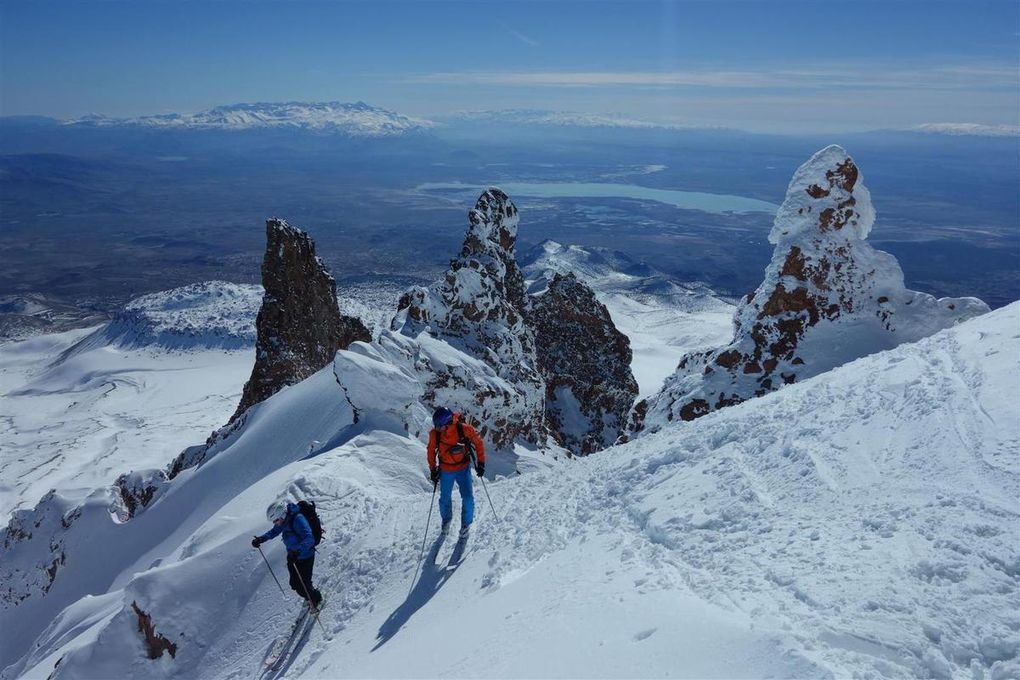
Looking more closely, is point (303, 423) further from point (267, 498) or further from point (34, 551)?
point (34, 551)

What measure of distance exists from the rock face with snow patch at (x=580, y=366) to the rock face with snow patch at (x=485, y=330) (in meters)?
5.67

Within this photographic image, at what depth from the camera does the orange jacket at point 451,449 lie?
10.2 meters

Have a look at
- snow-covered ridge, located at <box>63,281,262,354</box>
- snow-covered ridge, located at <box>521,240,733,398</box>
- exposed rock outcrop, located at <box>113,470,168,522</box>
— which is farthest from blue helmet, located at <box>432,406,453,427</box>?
snow-covered ridge, located at <box>63,281,262,354</box>

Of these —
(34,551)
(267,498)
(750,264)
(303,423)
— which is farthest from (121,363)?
(750,264)

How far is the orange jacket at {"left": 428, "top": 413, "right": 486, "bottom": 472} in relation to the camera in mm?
10234

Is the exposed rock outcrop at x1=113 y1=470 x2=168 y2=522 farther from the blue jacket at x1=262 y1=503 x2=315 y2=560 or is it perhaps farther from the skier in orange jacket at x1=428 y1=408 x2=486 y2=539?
the skier in orange jacket at x1=428 y1=408 x2=486 y2=539

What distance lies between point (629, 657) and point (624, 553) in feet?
7.00

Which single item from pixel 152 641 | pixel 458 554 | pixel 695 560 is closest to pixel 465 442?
pixel 458 554

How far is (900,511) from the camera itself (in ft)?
22.7

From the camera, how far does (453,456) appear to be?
10234 millimetres

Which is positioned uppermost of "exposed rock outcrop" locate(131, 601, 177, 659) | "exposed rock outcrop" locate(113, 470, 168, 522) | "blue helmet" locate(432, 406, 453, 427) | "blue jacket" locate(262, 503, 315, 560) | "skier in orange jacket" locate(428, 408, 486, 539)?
"blue helmet" locate(432, 406, 453, 427)

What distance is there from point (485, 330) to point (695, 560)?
19.1 m

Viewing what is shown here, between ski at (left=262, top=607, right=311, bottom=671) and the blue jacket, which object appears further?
the blue jacket

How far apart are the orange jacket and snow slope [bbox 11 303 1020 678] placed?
1144 mm
